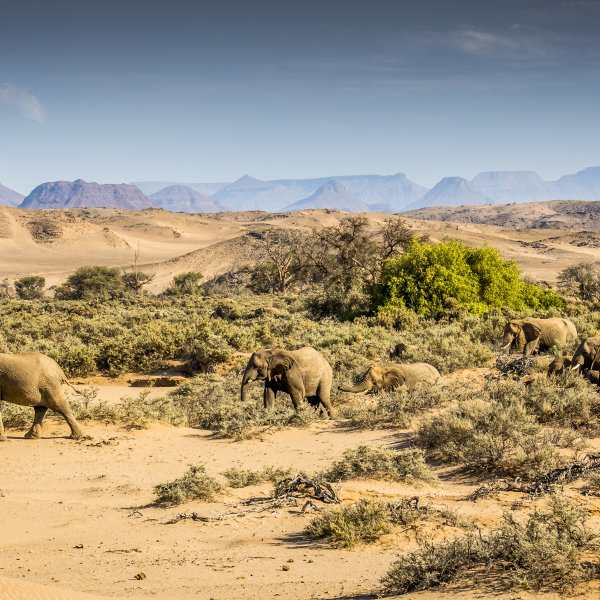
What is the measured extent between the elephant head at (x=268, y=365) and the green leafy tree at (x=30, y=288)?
147 feet

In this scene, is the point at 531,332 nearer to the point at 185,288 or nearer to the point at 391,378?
the point at 391,378

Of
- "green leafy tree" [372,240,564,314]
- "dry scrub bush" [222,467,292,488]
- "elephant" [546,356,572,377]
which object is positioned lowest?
"dry scrub bush" [222,467,292,488]

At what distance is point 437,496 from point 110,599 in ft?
14.3

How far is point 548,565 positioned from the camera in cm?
448

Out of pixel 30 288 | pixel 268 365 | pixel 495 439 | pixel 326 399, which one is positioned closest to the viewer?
pixel 495 439

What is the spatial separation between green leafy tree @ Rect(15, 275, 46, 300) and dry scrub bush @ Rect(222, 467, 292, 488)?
156 feet

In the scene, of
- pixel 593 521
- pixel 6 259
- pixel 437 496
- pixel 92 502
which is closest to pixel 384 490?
pixel 437 496

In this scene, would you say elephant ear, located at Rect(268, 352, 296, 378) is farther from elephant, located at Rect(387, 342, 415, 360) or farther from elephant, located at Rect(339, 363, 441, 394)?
elephant, located at Rect(387, 342, 415, 360)

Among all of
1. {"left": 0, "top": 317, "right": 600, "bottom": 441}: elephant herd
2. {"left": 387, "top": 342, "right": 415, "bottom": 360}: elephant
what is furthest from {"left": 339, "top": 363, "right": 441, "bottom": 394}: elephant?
{"left": 387, "top": 342, "right": 415, "bottom": 360}: elephant

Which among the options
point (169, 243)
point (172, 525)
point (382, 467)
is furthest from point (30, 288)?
point (169, 243)

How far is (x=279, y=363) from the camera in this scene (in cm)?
1135

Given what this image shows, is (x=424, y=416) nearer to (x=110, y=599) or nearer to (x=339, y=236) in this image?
(x=110, y=599)

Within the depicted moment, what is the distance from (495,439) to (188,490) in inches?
175

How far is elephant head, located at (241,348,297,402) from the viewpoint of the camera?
1125cm
